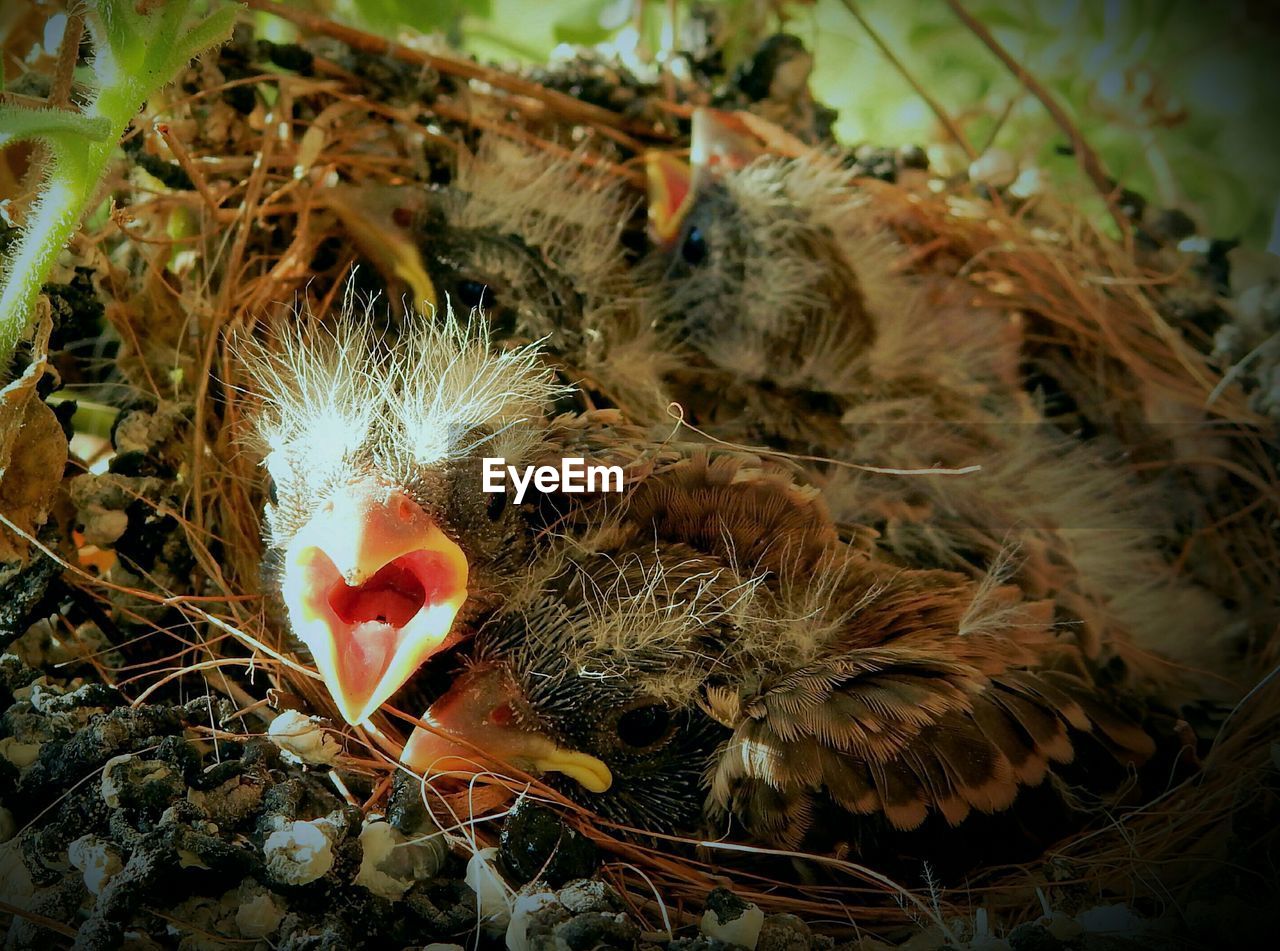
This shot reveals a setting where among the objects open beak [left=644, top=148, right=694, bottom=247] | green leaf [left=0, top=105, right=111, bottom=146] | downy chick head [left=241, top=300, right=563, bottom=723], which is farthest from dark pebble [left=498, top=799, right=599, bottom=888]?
open beak [left=644, top=148, right=694, bottom=247]

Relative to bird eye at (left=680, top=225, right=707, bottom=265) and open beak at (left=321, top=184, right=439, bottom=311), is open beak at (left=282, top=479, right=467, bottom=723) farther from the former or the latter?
bird eye at (left=680, top=225, right=707, bottom=265)

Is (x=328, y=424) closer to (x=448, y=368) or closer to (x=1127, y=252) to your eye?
(x=448, y=368)

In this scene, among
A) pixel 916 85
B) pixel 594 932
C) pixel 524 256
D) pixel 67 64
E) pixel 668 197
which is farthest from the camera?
pixel 916 85

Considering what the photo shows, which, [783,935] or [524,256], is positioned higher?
[524,256]

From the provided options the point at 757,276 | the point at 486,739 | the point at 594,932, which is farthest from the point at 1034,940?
the point at 757,276

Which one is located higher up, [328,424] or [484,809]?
[328,424]

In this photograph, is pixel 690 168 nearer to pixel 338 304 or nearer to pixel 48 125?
pixel 338 304

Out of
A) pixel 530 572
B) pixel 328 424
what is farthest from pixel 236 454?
pixel 530 572

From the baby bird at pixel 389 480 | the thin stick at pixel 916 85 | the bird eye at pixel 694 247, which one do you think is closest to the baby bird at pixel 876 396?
the bird eye at pixel 694 247
